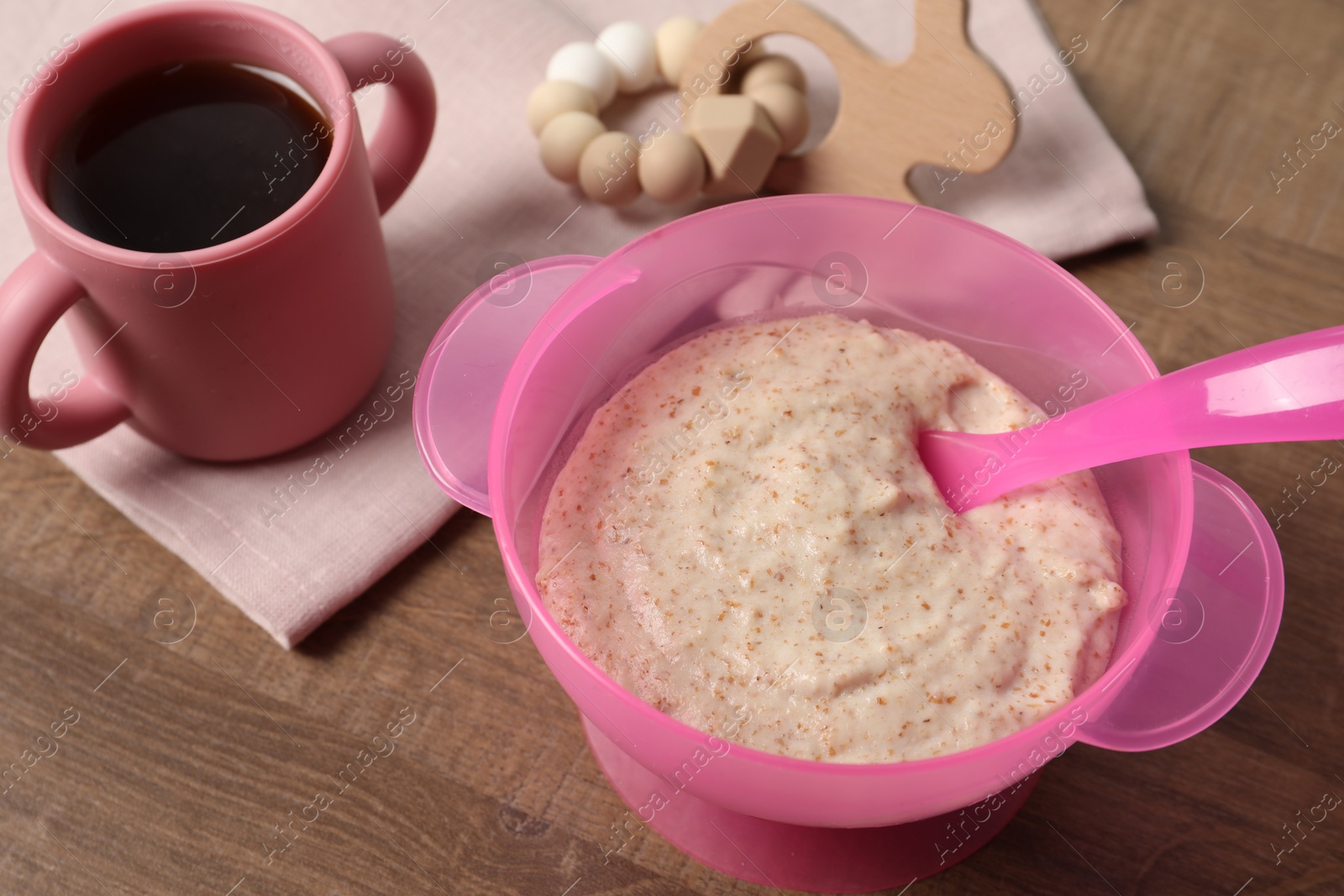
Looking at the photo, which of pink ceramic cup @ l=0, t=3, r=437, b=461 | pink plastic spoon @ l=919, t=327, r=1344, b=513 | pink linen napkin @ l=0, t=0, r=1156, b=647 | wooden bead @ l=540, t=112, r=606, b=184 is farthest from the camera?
wooden bead @ l=540, t=112, r=606, b=184

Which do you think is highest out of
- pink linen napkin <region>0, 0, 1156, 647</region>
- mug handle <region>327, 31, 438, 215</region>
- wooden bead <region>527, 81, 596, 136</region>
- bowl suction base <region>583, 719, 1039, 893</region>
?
mug handle <region>327, 31, 438, 215</region>

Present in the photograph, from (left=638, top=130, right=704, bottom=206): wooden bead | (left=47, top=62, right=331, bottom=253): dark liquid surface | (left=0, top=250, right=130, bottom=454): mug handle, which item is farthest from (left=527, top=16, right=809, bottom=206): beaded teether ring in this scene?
(left=0, top=250, right=130, bottom=454): mug handle

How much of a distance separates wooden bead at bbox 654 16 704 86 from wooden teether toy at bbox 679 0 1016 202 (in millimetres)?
33

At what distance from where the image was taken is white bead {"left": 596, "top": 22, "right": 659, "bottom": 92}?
106cm

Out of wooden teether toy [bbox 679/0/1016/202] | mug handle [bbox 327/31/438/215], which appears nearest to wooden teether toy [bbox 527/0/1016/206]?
wooden teether toy [bbox 679/0/1016/202]

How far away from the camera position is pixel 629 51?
3.48 ft

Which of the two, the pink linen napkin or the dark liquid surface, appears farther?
the pink linen napkin

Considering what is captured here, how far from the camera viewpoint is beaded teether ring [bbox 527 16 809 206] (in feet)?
3.19

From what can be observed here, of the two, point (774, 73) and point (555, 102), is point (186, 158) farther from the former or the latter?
point (774, 73)

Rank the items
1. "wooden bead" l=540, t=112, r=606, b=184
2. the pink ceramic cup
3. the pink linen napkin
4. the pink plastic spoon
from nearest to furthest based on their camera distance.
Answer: the pink plastic spoon < the pink ceramic cup < the pink linen napkin < "wooden bead" l=540, t=112, r=606, b=184

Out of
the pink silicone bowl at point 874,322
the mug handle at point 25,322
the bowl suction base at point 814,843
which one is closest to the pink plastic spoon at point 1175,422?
the pink silicone bowl at point 874,322

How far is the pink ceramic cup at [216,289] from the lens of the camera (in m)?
0.74

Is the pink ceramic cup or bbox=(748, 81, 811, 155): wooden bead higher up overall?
the pink ceramic cup

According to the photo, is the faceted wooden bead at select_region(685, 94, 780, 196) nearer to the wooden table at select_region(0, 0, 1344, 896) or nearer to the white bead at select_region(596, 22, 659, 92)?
the white bead at select_region(596, 22, 659, 92)
